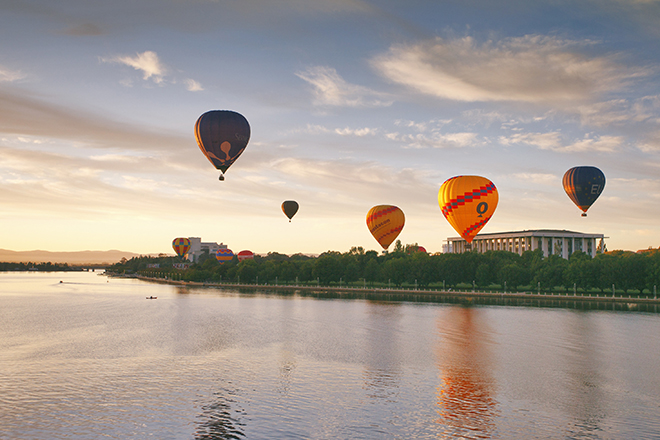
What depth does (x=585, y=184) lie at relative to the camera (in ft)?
362

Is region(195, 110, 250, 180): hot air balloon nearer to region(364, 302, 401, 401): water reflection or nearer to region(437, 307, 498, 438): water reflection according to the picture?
region(364, 302, 401, 401): water reflection

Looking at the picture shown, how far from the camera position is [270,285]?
7407 inches

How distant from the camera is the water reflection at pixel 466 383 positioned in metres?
28.4

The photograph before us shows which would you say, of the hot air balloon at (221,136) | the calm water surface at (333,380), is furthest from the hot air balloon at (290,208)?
the calm water surface at (333,380)

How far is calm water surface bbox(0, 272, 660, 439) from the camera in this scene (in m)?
28.1

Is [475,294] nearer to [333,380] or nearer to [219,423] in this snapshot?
[333,380]

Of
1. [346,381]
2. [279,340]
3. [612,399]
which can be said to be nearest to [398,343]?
[279,340]

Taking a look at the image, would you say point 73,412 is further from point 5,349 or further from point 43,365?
point 5,349

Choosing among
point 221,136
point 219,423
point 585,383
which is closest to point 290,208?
point 221,136

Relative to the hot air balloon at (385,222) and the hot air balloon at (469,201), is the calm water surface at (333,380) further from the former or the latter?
the hot air balloon at (385,222)

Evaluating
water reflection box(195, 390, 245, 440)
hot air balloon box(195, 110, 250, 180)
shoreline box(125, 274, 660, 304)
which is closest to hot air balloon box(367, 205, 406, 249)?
shoreline box(125, 274, 660, 304)

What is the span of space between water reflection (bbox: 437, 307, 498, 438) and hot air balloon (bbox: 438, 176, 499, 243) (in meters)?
38.7

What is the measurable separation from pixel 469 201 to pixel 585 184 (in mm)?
26459

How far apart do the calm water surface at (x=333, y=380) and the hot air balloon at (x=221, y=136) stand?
22833 millimetres
